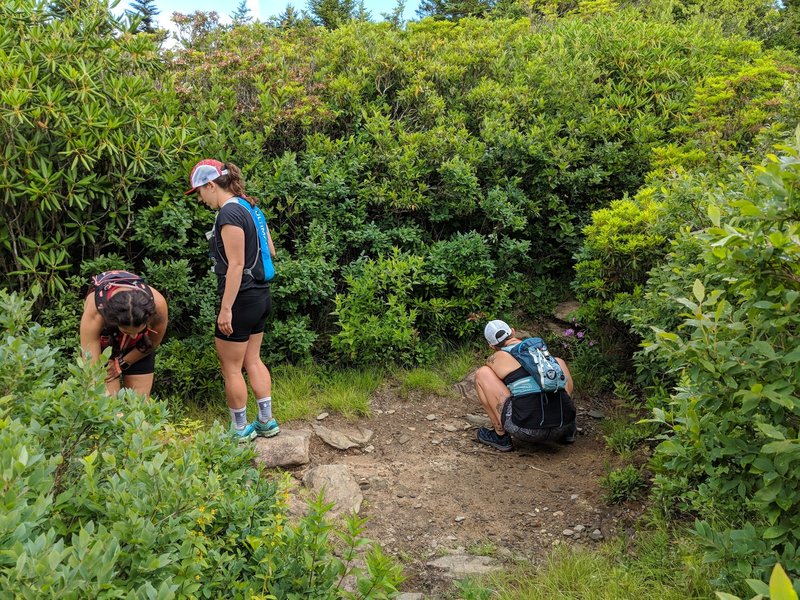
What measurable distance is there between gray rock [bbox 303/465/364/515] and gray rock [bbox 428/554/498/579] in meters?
0.74

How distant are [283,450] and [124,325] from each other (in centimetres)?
153

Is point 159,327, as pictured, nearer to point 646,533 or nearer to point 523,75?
point 646,533

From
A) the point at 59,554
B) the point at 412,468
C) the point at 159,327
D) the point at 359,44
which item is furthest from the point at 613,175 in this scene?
the point at 59,554

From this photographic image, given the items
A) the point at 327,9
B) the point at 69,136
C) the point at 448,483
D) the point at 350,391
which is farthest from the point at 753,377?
the point at 327,9

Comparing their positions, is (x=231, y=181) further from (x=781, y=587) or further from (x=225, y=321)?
(x=781, y=587)

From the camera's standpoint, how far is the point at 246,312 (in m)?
4.86

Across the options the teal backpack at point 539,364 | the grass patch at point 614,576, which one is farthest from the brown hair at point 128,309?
the teal backpack at point 539,364

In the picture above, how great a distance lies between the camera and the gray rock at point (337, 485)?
460cm

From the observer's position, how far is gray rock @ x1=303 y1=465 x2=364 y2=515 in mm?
4602

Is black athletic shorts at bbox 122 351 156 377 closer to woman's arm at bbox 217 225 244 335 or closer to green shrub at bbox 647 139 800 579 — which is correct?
woman's arm at bbox 217 225 244 335

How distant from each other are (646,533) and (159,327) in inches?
131

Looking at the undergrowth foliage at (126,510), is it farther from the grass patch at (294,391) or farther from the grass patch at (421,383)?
the grass patch at (421,383)

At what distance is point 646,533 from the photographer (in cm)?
397

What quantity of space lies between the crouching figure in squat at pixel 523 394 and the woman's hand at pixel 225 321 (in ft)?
6.72
